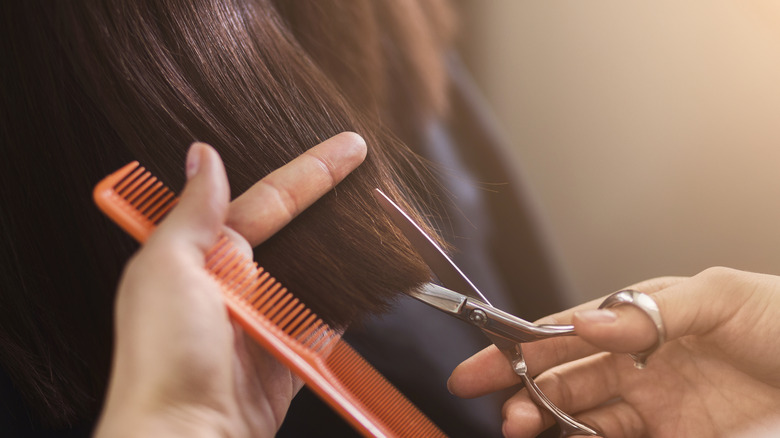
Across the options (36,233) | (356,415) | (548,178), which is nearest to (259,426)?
(356,415)

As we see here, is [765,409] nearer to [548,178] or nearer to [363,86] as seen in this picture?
[548,178]

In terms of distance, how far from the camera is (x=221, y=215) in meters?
0.40

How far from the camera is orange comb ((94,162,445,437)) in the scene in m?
0.42

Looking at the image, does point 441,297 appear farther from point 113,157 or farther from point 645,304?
point 113,157

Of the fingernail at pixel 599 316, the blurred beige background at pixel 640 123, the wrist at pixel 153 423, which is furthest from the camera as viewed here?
the blurred beige background at pixel 640 123

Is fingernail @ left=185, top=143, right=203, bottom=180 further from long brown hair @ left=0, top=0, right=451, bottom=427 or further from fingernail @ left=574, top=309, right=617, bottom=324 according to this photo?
fingernail @ left=574, top=309, right=617, bottom=324

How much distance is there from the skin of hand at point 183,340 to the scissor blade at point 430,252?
A: 139mm

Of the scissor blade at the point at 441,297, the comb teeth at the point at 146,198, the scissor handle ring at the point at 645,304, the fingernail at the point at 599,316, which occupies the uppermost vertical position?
the comb teeth at the point at 146,198

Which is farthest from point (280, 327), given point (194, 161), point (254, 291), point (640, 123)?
point (640, 123)

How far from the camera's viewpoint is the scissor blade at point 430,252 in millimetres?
511

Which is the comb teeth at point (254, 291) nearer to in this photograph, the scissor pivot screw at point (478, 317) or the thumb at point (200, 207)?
the thumb at point (200, 207)

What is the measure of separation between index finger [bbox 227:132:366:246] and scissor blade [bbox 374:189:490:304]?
0.05 metres

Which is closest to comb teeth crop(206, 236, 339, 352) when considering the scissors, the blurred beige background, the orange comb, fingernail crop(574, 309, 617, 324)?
the orange comb

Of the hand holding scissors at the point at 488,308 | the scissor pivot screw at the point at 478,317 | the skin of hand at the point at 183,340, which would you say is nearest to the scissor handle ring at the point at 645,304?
the hand holding scissors at the point at 488,308
